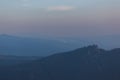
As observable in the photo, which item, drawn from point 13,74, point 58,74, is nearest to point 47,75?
point 58,74

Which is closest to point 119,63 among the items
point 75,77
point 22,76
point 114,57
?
point 114,57

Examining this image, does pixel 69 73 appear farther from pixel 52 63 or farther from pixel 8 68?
Answer: pixel 8 68

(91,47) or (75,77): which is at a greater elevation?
(91,47)

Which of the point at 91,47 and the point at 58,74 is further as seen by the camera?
the point at 91,47

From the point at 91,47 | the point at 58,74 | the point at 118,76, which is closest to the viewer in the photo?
the point at 118,76

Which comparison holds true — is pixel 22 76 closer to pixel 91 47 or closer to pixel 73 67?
pixel 73 67

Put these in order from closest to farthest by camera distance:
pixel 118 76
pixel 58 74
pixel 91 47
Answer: pixel 118 76 → pixel 58 74 → pixel 91 47
